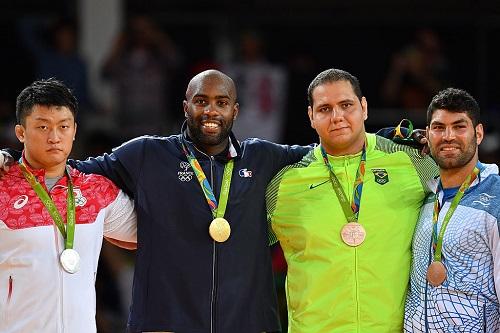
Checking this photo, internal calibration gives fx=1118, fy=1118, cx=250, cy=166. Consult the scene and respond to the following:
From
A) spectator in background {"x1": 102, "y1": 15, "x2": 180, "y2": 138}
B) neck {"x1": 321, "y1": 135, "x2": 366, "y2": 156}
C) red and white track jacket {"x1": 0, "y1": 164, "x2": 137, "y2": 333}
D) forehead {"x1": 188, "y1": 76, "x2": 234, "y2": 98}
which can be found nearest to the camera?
red and white track jacket {"x1": 0, "y1": 164, "x2": 137, "y2": 333}

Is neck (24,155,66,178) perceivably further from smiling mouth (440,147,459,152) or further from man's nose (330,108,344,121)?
smiling mouth (440,147,459,152)

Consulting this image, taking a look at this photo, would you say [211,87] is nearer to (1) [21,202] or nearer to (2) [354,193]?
(2) [354,193]

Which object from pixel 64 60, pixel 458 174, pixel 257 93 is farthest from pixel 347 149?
pixel 64 60

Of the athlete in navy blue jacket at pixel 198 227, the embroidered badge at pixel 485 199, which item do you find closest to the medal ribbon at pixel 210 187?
the athlete in navy blue jacket at pixel 198 227

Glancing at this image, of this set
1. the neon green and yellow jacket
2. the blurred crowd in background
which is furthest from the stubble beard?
the blurred crowd in background

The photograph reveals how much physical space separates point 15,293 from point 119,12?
6.37m

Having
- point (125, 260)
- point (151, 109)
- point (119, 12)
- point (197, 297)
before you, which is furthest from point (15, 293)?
point (119, 12)

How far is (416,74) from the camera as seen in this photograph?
10.9 meters

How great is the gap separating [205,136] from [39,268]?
1091mm

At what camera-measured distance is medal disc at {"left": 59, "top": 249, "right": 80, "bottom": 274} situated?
5.36 metres

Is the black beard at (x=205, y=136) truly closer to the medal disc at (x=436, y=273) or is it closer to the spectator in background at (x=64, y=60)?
the medal disc at (x=436, y=273)

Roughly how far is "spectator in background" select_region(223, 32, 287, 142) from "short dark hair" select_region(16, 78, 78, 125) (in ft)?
16.9

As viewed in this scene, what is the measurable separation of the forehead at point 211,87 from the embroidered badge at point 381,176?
86 centimetres

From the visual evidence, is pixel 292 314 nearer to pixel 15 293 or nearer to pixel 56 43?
pixel 15 293
